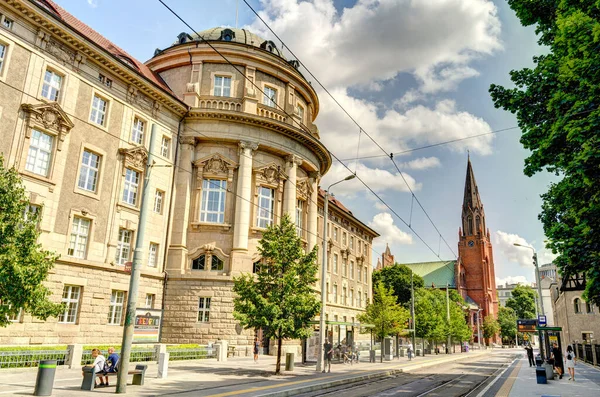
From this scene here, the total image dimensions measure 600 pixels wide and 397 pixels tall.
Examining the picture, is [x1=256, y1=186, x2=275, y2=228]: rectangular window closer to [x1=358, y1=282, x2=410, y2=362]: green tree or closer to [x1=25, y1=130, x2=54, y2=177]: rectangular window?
[x1=358, y1=282, x2=410, y2=362]: green tree

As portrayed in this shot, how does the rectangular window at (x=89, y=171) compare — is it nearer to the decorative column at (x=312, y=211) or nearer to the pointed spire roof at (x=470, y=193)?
the decorative column at (x=312, y=211)

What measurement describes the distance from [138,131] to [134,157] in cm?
216

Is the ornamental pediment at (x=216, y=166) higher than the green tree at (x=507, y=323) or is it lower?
higher

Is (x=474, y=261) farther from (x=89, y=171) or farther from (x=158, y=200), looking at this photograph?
(x=89, y=171)

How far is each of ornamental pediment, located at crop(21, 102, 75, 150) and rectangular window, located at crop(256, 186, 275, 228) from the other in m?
14.4

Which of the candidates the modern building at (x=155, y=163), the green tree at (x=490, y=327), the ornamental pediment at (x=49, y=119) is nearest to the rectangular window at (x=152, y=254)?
the modern building at (x=155, y=163)

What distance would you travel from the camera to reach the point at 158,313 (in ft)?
61.6

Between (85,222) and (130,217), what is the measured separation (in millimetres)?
3130

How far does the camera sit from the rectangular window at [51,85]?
23562mm

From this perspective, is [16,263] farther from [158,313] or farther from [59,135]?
[59,135]

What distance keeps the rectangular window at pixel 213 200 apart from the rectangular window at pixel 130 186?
203 inches

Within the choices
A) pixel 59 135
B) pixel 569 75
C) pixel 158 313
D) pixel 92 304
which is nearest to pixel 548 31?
pixel 569 75

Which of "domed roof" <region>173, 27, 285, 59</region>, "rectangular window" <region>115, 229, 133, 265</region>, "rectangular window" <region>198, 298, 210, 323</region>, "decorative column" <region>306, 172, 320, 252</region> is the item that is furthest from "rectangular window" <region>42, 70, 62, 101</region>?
"decorative column" <region>306, 172, 320, 252</region>

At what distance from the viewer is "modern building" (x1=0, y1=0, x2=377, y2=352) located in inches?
894
